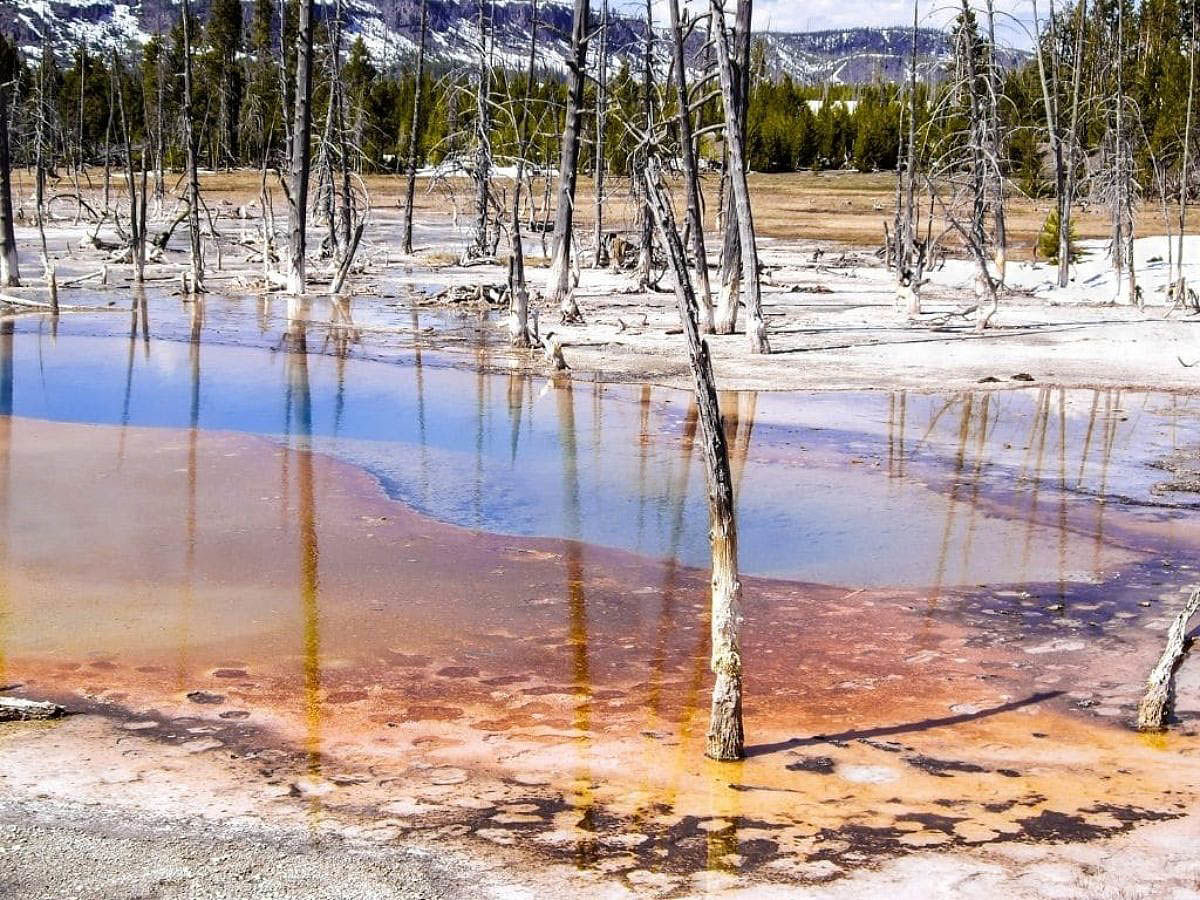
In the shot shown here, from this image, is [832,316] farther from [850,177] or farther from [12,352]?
[850,177]

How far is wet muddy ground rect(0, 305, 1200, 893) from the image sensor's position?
6.00m

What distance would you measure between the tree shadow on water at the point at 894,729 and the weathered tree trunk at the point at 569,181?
56.1 ft

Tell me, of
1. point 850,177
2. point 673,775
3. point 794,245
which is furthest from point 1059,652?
point 850,177

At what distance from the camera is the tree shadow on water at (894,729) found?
22.1 ft

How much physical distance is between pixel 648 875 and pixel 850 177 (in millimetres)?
69287

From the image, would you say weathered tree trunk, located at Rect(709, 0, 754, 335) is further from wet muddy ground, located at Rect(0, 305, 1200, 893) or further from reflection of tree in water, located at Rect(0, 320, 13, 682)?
reflection of tree in water, located at Rect(0, 320, 13, 682)

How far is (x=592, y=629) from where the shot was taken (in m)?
8.66

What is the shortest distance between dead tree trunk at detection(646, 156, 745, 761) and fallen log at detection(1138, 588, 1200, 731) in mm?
2022

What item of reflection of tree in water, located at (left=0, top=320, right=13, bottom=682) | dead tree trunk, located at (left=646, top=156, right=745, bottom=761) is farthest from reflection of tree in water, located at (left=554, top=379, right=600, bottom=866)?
reflection of tree in water, located at (left=0, top=320, right=13, bottom=682)

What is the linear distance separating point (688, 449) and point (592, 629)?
5.88 meters

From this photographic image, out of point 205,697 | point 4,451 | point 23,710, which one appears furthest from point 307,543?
point 4,451

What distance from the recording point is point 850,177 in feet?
236

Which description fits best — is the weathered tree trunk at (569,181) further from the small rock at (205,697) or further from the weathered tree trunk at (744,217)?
the small rock at (205,697)

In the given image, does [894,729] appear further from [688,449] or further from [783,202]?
[783,202]
